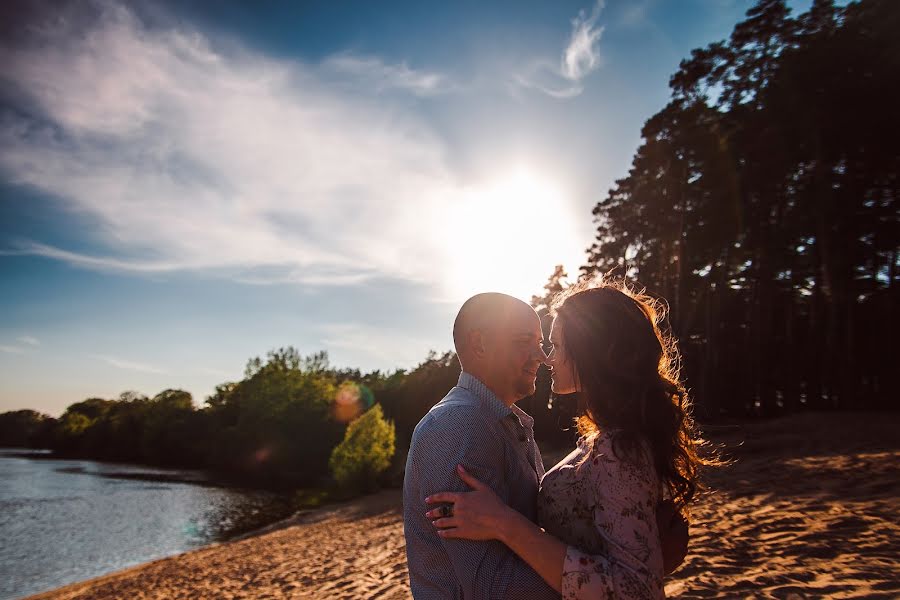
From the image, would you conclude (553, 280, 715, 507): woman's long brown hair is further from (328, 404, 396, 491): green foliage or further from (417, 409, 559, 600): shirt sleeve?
(328, 404, 396, 491): green foliage

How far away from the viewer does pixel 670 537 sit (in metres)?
2.06

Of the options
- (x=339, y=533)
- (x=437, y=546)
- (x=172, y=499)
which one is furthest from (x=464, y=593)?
(x=172, y=499)

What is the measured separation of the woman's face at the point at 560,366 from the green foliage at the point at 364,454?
29.4 m

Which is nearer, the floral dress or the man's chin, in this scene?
the floral dress

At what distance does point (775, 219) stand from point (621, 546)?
90.2ft

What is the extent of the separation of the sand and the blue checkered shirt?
4592 millimetres

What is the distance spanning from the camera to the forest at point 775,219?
67.2 feet

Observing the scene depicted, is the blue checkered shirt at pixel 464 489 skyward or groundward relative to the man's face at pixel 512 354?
groundward

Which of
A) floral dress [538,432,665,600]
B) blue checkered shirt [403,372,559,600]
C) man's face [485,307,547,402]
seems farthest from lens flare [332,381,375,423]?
floral dress [538,432,665,600]

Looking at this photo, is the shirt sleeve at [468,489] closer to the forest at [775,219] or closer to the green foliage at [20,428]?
the forest at [775,219]

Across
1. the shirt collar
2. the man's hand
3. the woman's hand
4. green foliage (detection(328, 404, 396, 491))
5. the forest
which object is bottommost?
green foliage (detection(328, 404, 396, 491))

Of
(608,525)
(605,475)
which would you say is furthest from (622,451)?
(608,525)

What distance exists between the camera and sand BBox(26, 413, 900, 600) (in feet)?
18.6

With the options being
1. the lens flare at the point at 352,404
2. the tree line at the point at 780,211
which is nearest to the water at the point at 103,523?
the lens flare at the point at 352,404
